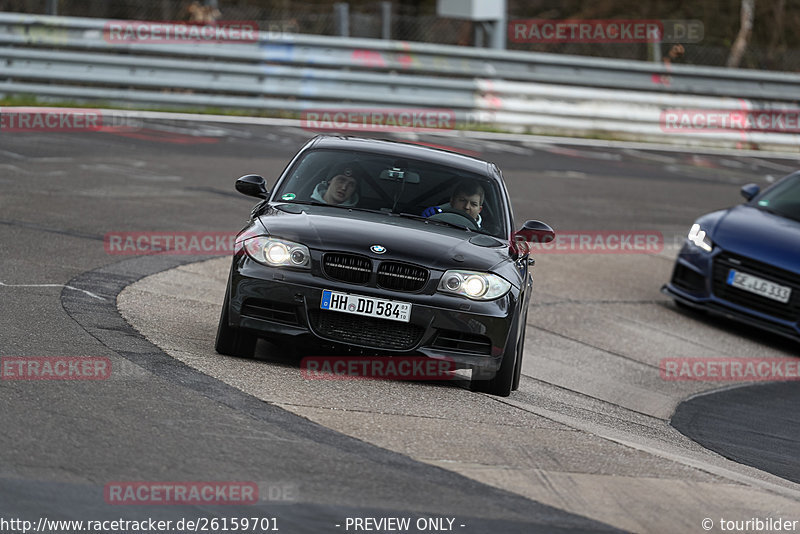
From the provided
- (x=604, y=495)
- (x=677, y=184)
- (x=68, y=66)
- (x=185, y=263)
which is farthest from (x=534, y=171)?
(x=604, y=495)

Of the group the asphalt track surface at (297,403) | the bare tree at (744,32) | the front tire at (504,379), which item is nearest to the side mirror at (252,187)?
the asphalt track surface at (297,403)

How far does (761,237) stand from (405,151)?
4.51 meters

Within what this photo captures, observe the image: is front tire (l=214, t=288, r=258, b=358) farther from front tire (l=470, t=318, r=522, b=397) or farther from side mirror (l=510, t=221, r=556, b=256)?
side mirror (l=510, t=221, r=556, b=256)

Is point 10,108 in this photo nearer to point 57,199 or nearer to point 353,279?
point 57,199

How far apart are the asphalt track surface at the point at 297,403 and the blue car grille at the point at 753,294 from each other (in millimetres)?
387

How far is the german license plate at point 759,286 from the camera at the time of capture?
1191 cm

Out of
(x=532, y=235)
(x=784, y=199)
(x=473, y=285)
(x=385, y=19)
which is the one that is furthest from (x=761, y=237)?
(x=385, y=19)

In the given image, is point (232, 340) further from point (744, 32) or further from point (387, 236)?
point (744, 32)

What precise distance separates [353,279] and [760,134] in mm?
20630

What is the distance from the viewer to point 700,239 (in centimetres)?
1265

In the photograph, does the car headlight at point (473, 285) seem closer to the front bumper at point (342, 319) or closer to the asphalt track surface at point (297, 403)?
the front bumper at point (342, 319)

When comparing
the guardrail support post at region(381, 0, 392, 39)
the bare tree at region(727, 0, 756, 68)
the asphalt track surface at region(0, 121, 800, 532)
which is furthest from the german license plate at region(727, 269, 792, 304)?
the bare tree at region(727, 0, 756, 68)

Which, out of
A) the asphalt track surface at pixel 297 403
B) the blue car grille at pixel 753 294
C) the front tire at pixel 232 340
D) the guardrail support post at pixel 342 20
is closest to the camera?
the asphalt track surface at pixel 297 403

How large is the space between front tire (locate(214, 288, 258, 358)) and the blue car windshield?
6.80 m
